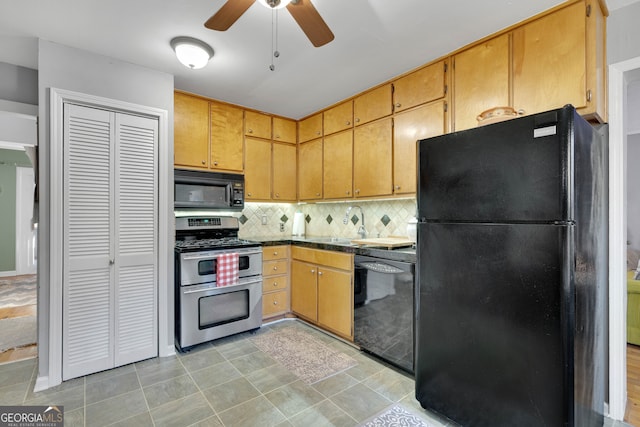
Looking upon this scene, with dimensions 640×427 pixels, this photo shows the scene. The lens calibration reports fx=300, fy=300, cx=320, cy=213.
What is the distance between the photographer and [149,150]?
259 cm

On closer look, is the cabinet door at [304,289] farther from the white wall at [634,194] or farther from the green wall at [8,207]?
the green wall at [8,207]

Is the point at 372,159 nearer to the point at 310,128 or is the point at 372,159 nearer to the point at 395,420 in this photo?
the point at 310,128

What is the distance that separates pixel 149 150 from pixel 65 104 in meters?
0.62

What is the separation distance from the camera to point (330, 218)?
3.93 meters

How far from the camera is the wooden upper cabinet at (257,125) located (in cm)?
358

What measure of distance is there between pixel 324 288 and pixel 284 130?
2111 millimetres

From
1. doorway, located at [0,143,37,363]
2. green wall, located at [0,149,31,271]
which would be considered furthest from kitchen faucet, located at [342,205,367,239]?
green wall, located at [0,149,31,271]

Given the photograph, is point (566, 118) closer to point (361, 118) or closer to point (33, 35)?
point (361, 118)

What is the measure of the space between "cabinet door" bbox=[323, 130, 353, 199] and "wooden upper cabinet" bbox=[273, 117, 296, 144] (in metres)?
0.61

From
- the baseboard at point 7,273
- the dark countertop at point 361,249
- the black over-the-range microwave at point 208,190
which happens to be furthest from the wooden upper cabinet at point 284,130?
the baseboard at point 7,273

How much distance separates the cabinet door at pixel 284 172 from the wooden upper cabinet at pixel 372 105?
1105 millimetres

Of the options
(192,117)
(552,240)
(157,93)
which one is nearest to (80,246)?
(157,93)

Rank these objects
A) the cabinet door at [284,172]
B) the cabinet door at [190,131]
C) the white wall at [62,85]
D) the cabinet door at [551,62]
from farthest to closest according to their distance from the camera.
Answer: the cabinet door at [284,172] < the cabinet door at [190,131] < the white wall at [62,85] < the cabinet door at [551,62]

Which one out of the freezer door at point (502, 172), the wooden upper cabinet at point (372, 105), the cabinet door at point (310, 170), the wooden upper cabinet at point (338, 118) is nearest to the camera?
the freezer door at point (502, 172)
